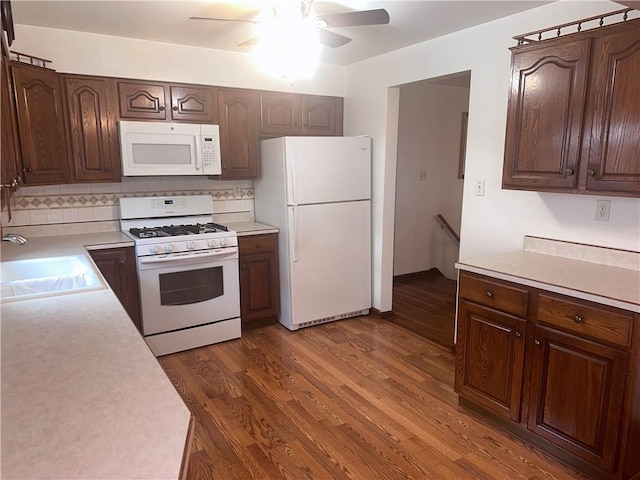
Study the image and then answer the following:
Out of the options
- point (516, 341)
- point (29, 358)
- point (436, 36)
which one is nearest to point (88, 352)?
point (29, 358)

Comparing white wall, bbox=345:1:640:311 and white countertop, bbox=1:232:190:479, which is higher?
white wall, bbox=345:1:640:311

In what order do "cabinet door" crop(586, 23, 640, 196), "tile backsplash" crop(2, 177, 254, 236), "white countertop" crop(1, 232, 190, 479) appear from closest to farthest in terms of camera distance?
"white countertop" crop(1, 232, 190, 479) → "cabinet door" crop(586, 23, 640, 196) → "tile backsplash" crop(2, 177, 254, 236)

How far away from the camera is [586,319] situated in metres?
1.87

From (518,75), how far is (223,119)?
228 centimetres

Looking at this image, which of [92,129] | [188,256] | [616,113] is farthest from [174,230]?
[616,113]

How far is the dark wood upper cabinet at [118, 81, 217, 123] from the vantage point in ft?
10.7

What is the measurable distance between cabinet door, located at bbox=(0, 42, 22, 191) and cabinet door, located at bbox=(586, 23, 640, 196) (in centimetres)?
295

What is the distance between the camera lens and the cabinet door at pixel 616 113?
1.91 meters

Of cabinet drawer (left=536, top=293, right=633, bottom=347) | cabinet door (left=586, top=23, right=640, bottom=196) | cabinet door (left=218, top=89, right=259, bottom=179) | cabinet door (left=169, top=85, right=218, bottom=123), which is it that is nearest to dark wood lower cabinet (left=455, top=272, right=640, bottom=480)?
cabinet drawer (left=536, top=293, right=633, bottom=347)

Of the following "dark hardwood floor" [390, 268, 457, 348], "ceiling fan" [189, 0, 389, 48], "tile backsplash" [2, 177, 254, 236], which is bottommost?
"dark hardwood floor" [390, 268, 457, 348]

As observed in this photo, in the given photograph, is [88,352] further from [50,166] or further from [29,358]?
[50,166]

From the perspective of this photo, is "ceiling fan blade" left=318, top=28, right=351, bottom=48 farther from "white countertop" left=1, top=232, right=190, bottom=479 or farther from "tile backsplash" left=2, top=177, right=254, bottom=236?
"tile backsplash" left=2, top=177, right=254, bottom=236

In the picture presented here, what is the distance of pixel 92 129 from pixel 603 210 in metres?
3.33

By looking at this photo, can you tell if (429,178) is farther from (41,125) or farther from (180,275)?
(41,125)
